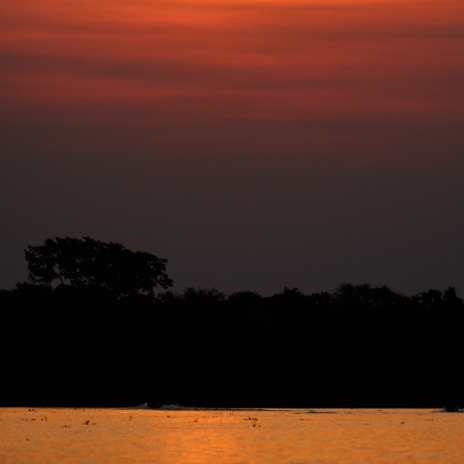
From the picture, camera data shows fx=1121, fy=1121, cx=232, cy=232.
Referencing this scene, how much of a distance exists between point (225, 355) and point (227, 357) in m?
0.38

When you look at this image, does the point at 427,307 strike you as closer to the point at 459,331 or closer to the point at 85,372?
the point at 459,331

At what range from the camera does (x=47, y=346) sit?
313ft

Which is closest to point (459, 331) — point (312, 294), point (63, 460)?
point (312, 294)

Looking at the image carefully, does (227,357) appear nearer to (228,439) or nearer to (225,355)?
(225,355)

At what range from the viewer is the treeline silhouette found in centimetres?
9144

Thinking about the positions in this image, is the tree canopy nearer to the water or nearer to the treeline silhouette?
the treeline silhouette

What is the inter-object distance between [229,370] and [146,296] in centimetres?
2122

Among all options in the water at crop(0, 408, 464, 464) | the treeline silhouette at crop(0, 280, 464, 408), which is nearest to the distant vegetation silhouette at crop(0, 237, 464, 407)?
the treeline silhouette at crop(0, 280, 464, 408)

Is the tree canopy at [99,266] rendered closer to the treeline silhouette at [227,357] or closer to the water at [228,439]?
the treeline silhouette at [227,357]

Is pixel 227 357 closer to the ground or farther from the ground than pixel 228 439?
farther from the ground

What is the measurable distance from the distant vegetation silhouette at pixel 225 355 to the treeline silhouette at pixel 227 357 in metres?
0.10

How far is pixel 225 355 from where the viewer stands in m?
95.8

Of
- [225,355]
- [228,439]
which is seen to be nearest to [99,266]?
[225,355]

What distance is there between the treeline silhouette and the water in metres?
31.7
